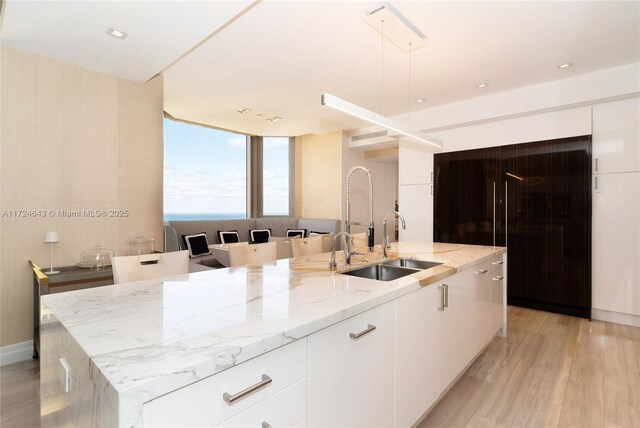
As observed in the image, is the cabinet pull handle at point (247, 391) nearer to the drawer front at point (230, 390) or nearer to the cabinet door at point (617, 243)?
the drawer front at point (230, 390)

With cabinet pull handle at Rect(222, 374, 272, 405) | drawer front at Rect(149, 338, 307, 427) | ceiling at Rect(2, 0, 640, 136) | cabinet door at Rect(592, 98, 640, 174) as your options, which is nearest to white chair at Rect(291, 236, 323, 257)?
ceiling at Rect(2, 0, 640, 136)

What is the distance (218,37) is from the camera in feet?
9.33

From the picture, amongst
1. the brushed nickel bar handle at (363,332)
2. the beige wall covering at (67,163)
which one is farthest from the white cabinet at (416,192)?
the brushed nickel bar handle at (363,332)

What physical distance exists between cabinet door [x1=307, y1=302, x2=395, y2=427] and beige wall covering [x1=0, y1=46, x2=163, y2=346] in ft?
10.0

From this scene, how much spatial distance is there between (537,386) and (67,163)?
4.21 metres

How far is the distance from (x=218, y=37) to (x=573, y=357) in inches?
156

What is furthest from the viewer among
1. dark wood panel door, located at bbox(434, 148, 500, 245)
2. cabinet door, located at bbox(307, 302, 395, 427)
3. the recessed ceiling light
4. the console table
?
dark wood panel door, located at bbox(434, 148, 500, 245)

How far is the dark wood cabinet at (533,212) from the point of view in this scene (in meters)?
3.71

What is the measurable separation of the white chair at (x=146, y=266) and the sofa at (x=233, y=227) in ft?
8.77

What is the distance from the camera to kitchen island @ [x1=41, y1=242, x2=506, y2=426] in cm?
75

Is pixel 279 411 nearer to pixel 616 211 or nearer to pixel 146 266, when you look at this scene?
pixel 146 266

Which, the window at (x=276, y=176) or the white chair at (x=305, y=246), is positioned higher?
the window at (x=276, y=176)

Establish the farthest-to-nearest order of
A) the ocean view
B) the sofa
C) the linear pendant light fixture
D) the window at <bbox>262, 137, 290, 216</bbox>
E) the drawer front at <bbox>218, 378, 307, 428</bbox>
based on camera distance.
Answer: the window at <bbox>262, 137, 290, 216</bbox>
the ocean view
the sofa
the linear pendant light fixture
the drawer front at <bbox>218, 378, 307, 428</bbox>

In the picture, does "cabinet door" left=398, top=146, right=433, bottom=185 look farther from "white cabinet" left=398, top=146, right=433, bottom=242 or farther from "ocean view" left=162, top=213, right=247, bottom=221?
"ocean view" left=162, top=213, right=247, bottom=221
